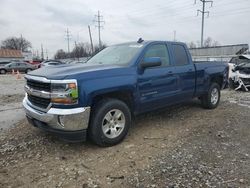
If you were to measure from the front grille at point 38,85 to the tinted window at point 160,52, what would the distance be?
2.10m

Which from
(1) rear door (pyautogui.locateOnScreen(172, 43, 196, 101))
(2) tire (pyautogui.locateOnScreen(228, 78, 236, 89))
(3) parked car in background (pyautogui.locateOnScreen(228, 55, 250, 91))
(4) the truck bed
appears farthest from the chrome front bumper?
(2) tire (pyautogui.locateOnScreen(228, 78, 236, 89))

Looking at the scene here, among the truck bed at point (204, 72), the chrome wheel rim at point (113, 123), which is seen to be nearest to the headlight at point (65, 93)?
the chrome wheel rim at point (113, 123)

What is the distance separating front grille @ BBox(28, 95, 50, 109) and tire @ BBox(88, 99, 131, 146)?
76 centimetres

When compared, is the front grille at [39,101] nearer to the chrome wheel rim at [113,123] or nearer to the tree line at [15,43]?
the chrome wheel rim at [113,123]

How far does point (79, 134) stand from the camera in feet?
14.3

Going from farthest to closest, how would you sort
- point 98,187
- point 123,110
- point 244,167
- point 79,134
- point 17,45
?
point 17,45 → point 123,110 → point 79,134 → point 244,167 → point 98,187

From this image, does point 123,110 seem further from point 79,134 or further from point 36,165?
point 36,165

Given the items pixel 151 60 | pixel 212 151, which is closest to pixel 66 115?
pixel 151 60

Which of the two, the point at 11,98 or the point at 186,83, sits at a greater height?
the point at 186,83

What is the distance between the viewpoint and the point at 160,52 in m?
5.94

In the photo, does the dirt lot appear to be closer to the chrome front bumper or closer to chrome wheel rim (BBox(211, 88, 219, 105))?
the chrome front bumper

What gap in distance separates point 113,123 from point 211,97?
381cm

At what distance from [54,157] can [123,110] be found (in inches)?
54.9

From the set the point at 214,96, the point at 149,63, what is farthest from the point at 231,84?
the point at 149,63
